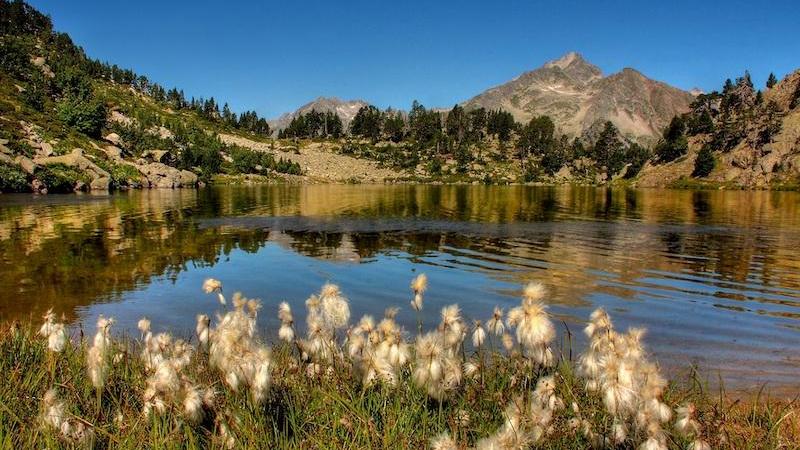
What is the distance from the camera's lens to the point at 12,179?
75438 mm

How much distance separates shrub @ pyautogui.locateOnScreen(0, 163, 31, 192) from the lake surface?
128 ft

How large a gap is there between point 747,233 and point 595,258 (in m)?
17.5

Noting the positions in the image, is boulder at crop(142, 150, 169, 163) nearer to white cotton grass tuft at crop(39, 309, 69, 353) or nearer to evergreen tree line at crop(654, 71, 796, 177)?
white cotton grass tuft at crop(39, 309, 69, 353)

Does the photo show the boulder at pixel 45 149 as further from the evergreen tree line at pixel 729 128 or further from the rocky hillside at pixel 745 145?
the evergreen tree line at pixel 729 128

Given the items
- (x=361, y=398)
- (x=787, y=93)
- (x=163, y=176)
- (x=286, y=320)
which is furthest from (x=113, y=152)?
(x=787, y=93)

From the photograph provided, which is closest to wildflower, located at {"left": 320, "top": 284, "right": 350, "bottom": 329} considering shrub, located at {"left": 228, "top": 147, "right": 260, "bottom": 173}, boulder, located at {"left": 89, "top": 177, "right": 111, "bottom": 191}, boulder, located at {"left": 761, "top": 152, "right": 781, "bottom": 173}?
boulder, located at {"left": 89, "top": 177, "right": 111, "bottom": 191}

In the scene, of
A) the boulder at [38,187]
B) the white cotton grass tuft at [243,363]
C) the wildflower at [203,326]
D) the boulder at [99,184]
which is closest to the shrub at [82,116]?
the boulder at [99,184]

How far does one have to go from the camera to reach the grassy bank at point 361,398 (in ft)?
15.5

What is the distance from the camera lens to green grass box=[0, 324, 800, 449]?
17.2 feet

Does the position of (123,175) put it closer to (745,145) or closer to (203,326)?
(203,326)

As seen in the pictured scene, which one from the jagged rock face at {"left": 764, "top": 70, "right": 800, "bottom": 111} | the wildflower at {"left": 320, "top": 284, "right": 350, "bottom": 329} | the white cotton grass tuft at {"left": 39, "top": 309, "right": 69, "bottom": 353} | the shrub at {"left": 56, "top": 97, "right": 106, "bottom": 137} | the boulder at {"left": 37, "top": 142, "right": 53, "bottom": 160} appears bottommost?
the white cotton grass tuft at {"left": 39, "top": 309, "right": 69, "bottom": 353}

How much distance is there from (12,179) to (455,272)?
253 feet

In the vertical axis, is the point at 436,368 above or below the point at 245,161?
below

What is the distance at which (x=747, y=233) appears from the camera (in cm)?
3691
